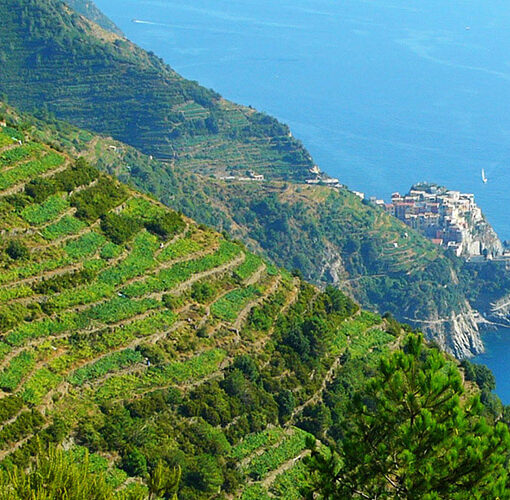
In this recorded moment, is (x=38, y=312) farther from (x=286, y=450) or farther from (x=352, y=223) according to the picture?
(x=352, y=223)

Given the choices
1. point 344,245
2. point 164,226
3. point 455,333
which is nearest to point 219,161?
point 344,245

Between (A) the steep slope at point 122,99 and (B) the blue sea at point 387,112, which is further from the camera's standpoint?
(B) the blue sea at point 387,112

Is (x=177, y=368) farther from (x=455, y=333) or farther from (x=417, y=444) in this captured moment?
(x=455, y=333)

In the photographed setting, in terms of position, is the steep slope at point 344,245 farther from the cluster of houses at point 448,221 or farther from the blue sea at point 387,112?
the blue sea at point 387,112

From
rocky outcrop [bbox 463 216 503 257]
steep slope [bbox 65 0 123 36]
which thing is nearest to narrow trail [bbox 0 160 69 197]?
rocky outcrop [bbox 463 216 503 257]

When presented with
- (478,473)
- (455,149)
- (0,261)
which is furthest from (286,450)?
(455,149)

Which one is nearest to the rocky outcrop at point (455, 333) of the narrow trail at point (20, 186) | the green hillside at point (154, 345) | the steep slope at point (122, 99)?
the steep slope at point (122, 99)

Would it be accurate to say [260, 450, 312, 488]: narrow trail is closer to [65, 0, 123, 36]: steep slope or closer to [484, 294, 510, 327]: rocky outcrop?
[484, 294, 510, 327]: rocky outcrop
